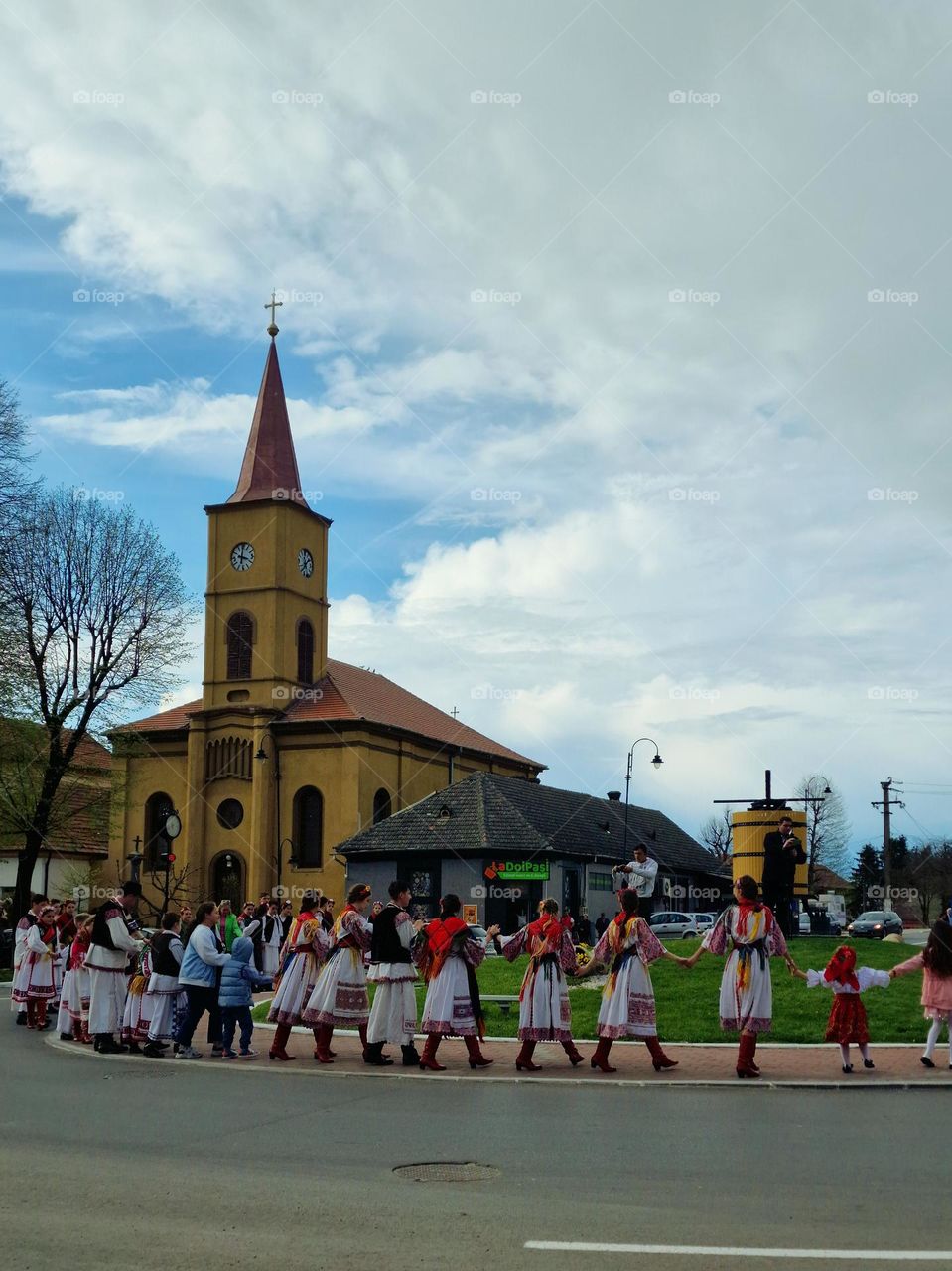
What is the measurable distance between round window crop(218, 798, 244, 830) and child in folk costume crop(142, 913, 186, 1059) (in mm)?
46547

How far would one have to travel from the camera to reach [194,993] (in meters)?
16.7

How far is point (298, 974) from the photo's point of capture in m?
16.5

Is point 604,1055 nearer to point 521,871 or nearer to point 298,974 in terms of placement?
point 298,974

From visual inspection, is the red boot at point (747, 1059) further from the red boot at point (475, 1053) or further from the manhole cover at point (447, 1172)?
the manhole cover at point (447, 1172)

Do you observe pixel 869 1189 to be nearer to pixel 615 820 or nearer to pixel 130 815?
pixel 615 820

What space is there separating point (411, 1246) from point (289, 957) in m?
10.5

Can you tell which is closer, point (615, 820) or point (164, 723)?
point (615, 820)

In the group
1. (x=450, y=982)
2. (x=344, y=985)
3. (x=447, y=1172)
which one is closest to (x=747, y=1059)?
(x=450, y=982)

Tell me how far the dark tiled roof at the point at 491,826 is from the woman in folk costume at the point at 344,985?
3429cm

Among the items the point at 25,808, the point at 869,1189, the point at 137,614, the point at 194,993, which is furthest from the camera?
the point at 137,614

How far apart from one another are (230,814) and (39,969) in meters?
41.8

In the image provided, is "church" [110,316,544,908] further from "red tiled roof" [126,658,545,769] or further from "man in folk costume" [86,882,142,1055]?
"man in folk costume" [86,882,142,1055]

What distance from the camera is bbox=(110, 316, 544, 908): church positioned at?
2447 inches

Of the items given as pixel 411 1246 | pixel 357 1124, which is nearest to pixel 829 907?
pixel 357 1124
